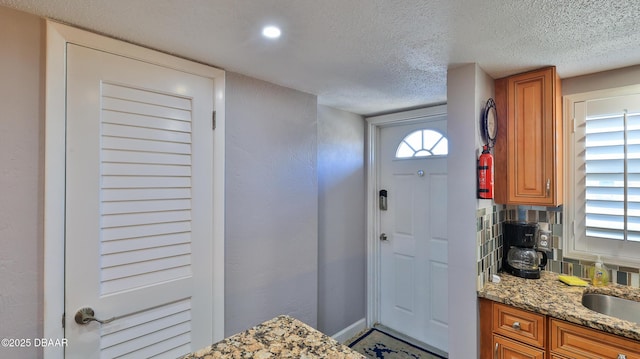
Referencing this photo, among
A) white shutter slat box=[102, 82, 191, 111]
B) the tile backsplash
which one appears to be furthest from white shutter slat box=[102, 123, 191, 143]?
the tile backsplash

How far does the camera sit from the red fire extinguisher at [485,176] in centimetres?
169

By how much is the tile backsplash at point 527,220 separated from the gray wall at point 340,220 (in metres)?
1.26

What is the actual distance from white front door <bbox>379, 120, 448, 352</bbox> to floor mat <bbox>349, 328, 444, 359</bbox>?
0.12 metres

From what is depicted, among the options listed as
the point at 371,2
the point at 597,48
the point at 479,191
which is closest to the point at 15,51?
the point at 371,2

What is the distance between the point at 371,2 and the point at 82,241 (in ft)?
5.03

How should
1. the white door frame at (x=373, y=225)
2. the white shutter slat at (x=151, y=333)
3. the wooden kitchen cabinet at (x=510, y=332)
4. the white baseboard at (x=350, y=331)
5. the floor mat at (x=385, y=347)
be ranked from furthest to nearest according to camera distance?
the white door frame at (x=373, y=225) < the white baseboard at (x=350, y=331) < the floor mat at (x=385, y=347) < the wooden kitchen cabinet at (x=510, y=332) < the white shutter slat at (x=151, y=333)

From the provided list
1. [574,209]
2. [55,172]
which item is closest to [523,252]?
[574,209]

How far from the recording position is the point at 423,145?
9.07ft

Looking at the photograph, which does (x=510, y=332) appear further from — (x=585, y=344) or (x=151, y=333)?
(x=151, y=333)

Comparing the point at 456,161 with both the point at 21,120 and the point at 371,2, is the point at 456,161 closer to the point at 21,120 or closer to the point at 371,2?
the point at 371,2

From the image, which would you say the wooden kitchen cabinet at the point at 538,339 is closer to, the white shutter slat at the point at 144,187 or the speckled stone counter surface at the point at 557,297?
the speckled stone counter surface at the point at 557,297

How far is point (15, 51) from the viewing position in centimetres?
118

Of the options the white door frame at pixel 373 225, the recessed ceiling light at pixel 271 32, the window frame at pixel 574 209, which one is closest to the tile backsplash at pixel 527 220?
the window frame at pixel 574 209

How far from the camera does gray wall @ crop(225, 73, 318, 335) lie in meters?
1.84
